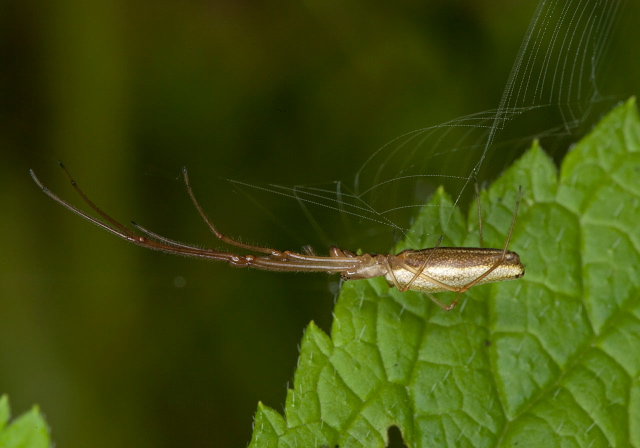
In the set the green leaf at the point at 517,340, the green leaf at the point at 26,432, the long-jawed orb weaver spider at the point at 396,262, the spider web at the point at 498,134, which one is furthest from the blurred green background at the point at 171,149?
the green leaf at the point at 26,432

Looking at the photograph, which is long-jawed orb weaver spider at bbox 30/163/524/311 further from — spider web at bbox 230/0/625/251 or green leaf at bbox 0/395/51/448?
green leaf at bbox 0/395/51/448

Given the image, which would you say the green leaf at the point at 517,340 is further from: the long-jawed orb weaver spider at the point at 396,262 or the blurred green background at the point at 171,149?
the blurred green background at the point at 171,149

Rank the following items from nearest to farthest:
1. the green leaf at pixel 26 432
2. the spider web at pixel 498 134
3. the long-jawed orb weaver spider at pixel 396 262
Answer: the green leaf at pixel 26 432 < the long-jawed orb weaver spider at pixel 396 262 < the spider web at pixel 498 134

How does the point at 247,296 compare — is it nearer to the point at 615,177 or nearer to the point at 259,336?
the point at 259,336

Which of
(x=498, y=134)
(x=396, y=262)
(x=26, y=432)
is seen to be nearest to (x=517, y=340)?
(x=396, y=262)

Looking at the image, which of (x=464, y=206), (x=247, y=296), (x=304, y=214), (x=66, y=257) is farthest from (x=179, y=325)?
(x=464, y=206)

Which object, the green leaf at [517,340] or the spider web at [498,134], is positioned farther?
the spider web at [498,134]
